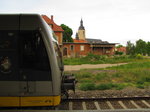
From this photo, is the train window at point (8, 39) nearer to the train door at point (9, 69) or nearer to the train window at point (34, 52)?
the train door at point (9, 69)

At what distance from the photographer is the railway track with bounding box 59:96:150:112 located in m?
5.56

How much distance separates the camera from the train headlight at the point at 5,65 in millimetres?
4117

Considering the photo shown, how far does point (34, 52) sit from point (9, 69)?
793mm

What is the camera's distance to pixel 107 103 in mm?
5922

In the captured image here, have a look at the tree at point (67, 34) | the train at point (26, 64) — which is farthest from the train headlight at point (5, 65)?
the tree at point (67, 34)

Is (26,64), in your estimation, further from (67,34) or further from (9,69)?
(67,34)

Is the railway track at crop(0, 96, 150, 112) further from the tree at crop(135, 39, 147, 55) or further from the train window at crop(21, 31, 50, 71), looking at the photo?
the tree at crop(135, 39, 147, 55)

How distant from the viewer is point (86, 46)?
42156 millimetres

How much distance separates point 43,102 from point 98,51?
39.7m

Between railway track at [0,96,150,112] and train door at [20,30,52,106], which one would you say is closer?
train door at [20,30,52,106]

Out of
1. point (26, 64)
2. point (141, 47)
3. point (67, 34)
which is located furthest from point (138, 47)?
point (26, 64)

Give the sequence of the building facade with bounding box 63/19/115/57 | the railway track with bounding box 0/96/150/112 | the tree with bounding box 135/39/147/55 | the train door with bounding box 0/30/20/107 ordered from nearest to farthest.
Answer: the train door with bounding box 0/30/20/107
the railway track with bounding box 0/96/150/112
the building facade with bounding box 63/19/115/57
the tree with bounding box 135/39/147/55

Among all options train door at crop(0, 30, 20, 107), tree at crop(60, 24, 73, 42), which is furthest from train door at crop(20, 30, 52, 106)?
tree at crop(60, 24, 73, 42)

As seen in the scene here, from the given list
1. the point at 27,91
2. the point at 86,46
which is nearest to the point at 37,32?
the point at 27,91
